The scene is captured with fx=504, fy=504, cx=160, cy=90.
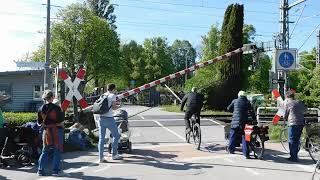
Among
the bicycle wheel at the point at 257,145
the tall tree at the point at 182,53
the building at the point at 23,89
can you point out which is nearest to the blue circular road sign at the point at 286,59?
the bicycle wheel at the point at 257,145

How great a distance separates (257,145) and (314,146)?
1.41m

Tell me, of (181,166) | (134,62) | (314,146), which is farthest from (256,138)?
(134,62)

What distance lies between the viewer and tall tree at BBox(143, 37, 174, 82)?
73812 millimetres

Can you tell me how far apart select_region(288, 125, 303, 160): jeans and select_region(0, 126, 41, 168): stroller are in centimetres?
603

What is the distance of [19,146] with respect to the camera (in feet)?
37.4

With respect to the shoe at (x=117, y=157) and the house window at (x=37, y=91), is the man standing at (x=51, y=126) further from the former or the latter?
the house window at (x=37, y=91)

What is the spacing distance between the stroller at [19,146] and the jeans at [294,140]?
6.03 m

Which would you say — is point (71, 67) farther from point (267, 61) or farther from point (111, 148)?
point (111, 148)

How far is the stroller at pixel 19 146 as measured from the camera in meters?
11.2

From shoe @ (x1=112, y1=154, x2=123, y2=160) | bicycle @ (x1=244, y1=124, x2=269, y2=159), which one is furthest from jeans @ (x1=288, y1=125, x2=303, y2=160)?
shoe @ (x1=112, y1=154, x2=123, y2=160)

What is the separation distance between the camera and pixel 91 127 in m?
16.8

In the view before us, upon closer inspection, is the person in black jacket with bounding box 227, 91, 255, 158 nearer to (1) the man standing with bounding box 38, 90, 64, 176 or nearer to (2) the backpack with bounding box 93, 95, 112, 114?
(2) the backpack with bounding box 93, 95, 112, 114

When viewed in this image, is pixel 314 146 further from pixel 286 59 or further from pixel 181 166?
pixel 286 59

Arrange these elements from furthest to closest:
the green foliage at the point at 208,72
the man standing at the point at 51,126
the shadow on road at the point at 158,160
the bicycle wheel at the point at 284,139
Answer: the green foliage at the point at 208,72
the bicycle wheel at the point at 284,139
the shadow on road at the point at 158,160
the man standing at the point at 51,126
